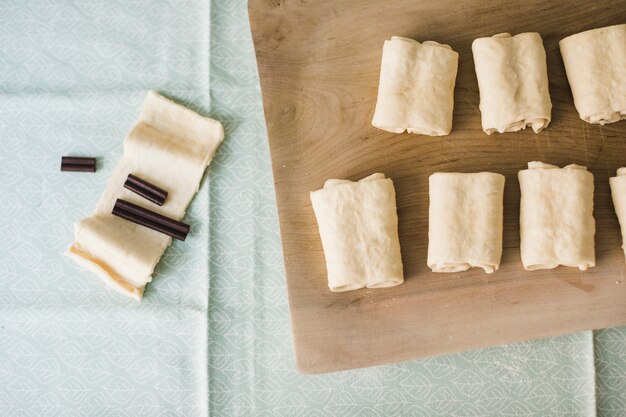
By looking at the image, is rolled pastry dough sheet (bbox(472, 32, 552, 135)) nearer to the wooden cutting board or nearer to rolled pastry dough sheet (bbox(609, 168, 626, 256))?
the wooden cutting board

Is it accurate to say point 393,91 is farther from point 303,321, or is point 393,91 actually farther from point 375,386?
point 375,386

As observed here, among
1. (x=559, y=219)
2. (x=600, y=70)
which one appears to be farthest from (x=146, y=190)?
(x=600, y=70)

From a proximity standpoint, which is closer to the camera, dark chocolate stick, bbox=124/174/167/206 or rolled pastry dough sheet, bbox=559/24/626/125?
rolled pastry dough sheet, bbox=559/24/626/125

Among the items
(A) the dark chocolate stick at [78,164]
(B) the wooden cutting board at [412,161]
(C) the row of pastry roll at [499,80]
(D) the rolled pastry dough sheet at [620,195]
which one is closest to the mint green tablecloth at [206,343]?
(A) the dark chocolate stick at [78,164]

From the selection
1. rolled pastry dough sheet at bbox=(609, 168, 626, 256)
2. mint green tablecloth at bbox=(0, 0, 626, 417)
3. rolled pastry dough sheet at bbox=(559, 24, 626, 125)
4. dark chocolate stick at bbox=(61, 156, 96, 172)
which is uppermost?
rolled pastry dough sheet at bbox=(559, 24, 626, 125)

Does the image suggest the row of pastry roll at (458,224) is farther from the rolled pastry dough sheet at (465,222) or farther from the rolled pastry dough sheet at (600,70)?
the rolled pastry dough sheet at (600,70)

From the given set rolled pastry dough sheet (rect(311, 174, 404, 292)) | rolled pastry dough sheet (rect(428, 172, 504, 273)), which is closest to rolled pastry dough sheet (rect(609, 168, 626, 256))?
rolled pastry dough sheet (rect(428, 172, 504, 273))

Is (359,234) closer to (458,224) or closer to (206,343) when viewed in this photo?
(458,224)
